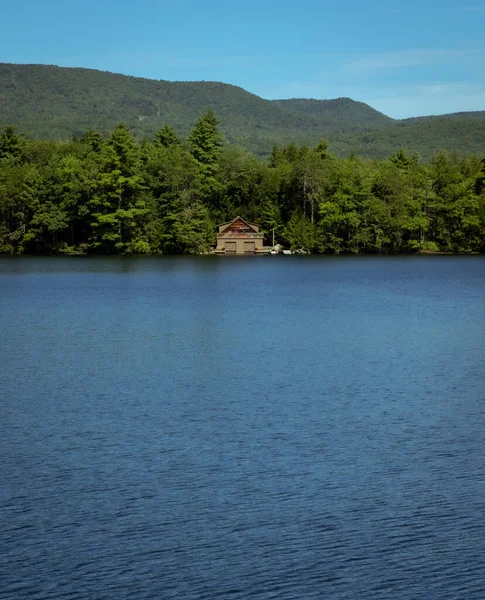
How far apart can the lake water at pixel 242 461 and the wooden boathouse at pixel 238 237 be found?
71292 mm

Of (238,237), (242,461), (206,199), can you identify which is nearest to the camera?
(242,461)

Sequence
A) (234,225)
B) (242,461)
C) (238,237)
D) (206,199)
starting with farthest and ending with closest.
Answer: (206,199) < (238,237) < (234,225) < (242,461)

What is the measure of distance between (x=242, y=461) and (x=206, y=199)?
97680mm

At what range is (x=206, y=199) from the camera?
113312mm

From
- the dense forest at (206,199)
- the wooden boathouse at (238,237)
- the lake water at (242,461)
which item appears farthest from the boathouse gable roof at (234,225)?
the lake water at (242,461)

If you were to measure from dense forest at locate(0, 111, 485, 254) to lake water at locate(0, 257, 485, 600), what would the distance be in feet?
205

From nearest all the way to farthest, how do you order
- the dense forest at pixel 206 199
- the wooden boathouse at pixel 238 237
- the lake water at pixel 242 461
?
the lake water at pixel 242 461, the dense forest at pixel 206 199, the wooden boathouse at pixel 238 237

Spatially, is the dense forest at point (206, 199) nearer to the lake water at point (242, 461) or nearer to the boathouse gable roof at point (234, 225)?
the boathouse gable roof at point (234, 225)

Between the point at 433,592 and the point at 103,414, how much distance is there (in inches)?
438

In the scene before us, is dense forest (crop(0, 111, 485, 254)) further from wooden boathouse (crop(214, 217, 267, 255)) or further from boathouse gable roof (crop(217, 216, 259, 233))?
boathouse gable roof (crop(217, 216, 259, 233))

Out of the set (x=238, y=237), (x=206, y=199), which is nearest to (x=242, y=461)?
(x=238, y=237)

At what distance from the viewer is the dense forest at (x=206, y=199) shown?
99.8 meters

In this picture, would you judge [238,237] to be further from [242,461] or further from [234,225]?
[242,461]

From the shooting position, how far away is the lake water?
1206 cm
